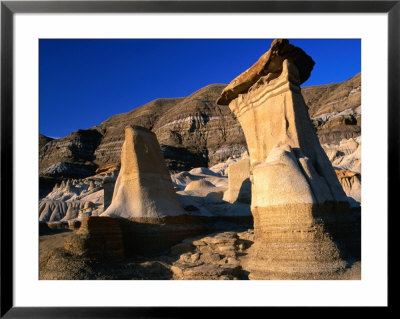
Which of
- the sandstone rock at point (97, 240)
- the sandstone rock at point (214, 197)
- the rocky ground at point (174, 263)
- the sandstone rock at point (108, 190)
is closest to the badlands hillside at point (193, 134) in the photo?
the sandstone rock at point (214, 197)

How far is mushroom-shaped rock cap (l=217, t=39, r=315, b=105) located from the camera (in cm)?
958

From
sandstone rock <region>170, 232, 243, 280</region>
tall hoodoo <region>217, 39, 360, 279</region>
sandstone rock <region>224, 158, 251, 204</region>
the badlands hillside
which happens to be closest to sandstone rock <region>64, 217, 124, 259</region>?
sandstone rock <region>170, 232, 243, 280</region>

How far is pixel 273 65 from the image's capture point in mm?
10305

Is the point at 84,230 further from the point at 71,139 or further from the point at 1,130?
the point at 71,139

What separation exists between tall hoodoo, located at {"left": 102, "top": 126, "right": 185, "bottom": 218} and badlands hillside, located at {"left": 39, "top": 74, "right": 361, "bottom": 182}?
3759cm

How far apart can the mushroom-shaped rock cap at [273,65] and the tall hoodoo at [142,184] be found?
329 centimetres

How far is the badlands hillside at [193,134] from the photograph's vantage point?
176ft

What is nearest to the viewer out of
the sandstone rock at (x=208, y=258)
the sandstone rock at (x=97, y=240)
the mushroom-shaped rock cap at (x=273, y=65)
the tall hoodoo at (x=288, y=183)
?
the tall hoodoo at (x=288, y=183)

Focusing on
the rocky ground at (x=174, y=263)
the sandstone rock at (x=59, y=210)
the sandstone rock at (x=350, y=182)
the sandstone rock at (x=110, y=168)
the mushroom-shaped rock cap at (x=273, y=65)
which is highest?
the mushroom-shaped rock cap at (x=273, y=65)

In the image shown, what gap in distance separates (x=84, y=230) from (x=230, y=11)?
7.27 meters

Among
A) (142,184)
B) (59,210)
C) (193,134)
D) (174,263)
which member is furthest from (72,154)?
(174,263)

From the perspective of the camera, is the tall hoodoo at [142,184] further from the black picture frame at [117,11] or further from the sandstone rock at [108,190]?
the black picture frame at [117,11]

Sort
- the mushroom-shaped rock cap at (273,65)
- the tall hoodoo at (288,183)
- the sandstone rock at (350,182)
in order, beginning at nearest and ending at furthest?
the tall hoodoo at (288,183) < the mushroom-shaped rock cap at (273,65) < the sandstone rock at (350,182)

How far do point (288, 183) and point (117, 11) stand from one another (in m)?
5.05
